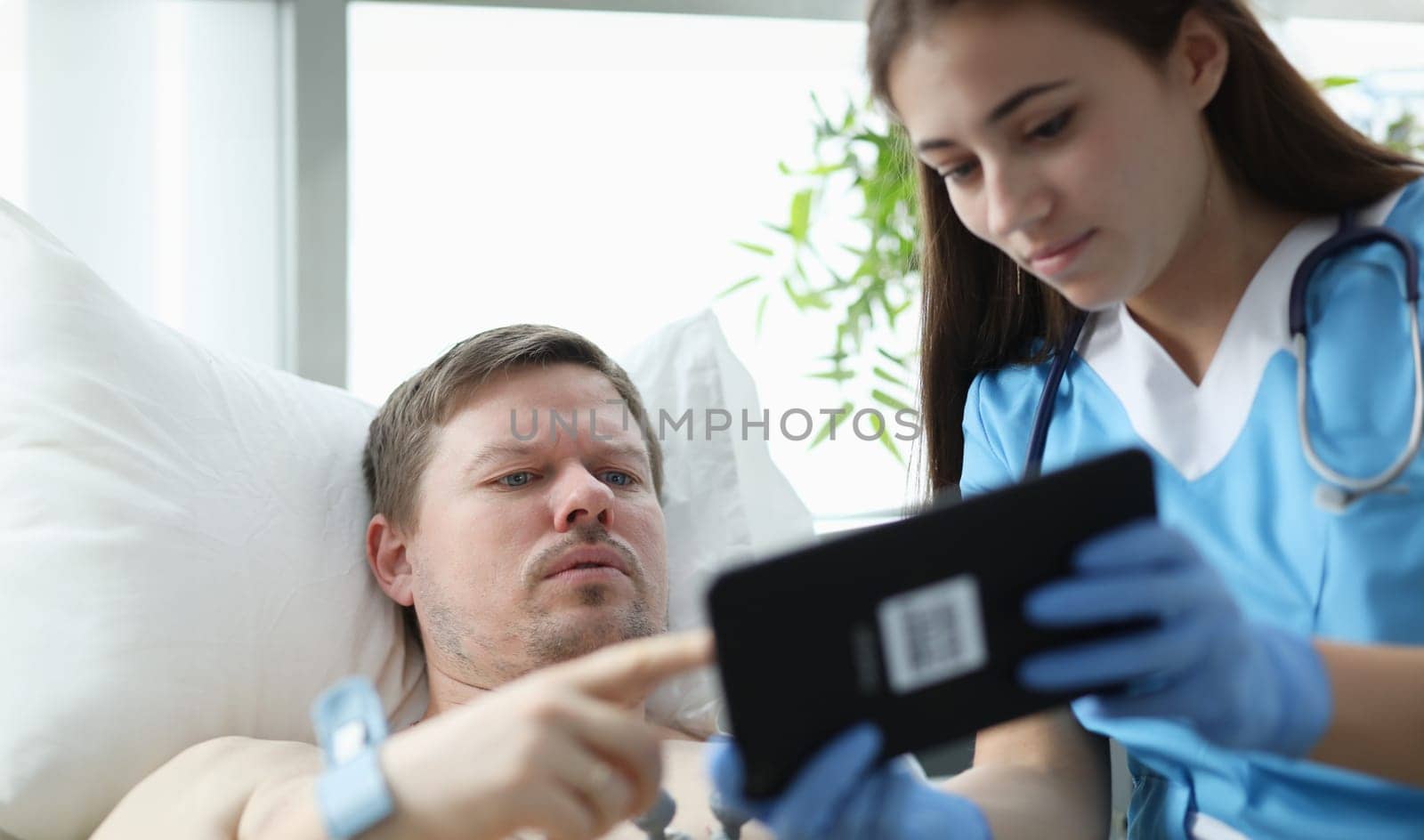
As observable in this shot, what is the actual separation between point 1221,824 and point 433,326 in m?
1.49

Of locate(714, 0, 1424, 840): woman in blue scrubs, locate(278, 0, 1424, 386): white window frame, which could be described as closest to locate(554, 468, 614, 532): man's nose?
locate(714, 0, 1424, 840): woman in blue scrubs

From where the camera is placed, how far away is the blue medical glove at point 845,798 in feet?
2.23

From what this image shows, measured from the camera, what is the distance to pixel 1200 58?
97 centimetres

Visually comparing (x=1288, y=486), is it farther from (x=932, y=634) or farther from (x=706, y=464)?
(x=706, y=464)

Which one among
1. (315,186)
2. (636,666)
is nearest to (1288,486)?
(636,666)

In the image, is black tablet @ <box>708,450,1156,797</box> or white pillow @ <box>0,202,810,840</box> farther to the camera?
white pillow @ <box>0,202,810,840</box>

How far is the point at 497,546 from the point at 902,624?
0.80 meters

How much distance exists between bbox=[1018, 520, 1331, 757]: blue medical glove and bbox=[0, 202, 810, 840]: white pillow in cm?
85

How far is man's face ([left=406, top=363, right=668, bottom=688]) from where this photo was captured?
1.37m

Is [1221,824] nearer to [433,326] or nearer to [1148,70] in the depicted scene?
[1148,70]

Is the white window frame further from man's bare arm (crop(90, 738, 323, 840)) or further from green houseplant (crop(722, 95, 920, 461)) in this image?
man's bare arm (crop(90, 738, 323, 840))

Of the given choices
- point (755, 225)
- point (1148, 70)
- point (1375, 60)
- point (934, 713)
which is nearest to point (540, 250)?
point (755, 225)

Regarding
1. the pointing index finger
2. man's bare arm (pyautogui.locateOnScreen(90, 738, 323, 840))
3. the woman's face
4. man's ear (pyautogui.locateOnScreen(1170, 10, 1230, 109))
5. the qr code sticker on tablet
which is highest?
man's ear (pyautogui.locateOnScreen(1170, 10, 1230, 109))

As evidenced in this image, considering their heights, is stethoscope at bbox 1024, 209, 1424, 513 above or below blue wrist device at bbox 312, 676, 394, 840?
above
